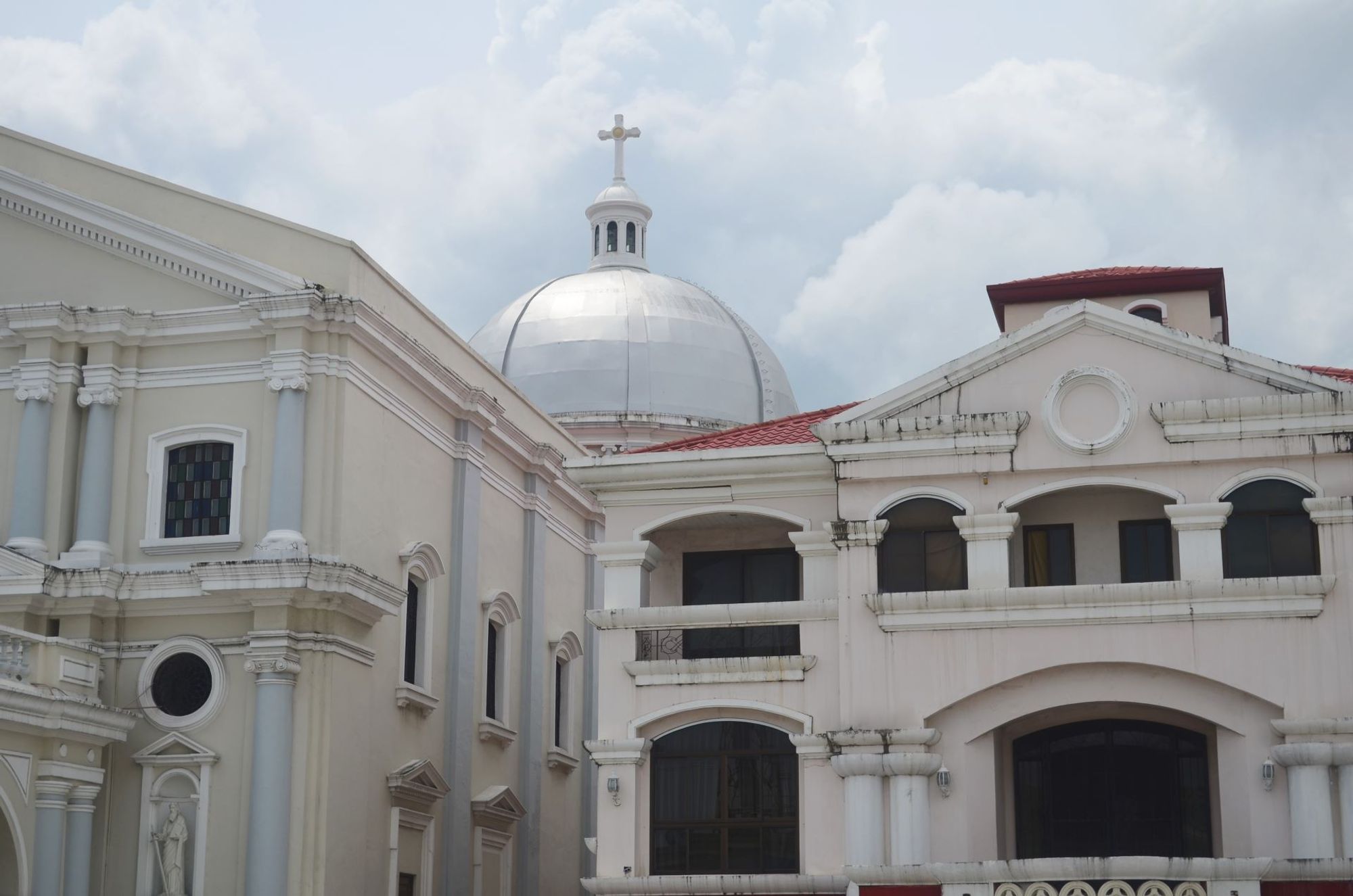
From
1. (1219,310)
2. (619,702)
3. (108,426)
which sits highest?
(1219,310)

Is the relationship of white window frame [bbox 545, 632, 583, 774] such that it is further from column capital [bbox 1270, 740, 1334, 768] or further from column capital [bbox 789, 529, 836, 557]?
column capital [bbox 1270, 740, 1334, 768]

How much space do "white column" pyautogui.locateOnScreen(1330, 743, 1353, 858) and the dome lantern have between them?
108ft

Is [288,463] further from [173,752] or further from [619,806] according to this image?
[619,806]

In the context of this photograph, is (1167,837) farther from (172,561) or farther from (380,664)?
(172,561)

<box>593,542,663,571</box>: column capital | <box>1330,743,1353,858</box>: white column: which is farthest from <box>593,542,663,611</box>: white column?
<box>1330,743,1353,858</box>: white column

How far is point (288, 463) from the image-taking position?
100.0 ft

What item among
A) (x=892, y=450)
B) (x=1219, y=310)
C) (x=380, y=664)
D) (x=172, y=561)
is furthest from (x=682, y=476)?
(x=1219, y=310)

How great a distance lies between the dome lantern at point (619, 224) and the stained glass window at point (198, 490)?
24934mm

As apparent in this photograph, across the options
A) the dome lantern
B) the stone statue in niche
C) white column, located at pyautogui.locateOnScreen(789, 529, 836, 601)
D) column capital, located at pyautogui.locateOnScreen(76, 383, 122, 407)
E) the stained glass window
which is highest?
the dome lantern

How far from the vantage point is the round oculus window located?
99.1 feet

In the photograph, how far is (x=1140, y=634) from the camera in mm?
26484

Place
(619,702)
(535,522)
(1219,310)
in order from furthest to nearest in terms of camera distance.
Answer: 1. (535,522)
2. (1219,310)
3. (619,702)

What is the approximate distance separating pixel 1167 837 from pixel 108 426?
57.6 ft

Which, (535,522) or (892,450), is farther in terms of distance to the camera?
(535,522)
